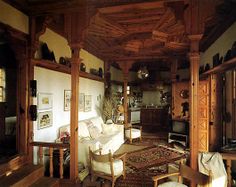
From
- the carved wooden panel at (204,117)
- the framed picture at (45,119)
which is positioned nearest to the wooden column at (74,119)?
the framed picture at (45,119)

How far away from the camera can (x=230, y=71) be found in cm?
423

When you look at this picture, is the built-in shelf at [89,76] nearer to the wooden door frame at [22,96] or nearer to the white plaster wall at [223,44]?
the wooden door frame at [22,96]

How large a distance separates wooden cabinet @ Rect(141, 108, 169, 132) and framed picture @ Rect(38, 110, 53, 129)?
661cm

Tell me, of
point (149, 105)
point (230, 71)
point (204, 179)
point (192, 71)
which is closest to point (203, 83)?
point (230, 71)

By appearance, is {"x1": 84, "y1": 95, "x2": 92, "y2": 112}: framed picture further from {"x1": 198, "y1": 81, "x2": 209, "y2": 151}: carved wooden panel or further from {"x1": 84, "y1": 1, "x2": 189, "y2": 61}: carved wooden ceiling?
{"x1": 198, "y1": 81, "x2": 209, "y2": 151}: carved wooden panel

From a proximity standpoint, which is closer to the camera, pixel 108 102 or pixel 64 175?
pixel 64 175

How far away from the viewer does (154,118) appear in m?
10.4

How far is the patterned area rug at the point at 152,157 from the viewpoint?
468cm

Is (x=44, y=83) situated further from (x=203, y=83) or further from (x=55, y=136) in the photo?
(x=203, y=83)

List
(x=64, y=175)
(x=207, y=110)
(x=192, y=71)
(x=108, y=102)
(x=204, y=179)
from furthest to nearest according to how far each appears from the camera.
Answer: (x=108, y=102) < (x=207, y=110) < (x=64, y=175) < (x=192, y=71) < (x=204, y=179)

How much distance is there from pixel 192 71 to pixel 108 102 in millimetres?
4658

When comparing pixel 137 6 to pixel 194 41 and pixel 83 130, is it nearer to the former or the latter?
pixel 194 41

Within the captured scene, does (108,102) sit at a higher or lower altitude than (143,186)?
higher

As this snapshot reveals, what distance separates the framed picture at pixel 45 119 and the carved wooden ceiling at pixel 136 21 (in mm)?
1742
